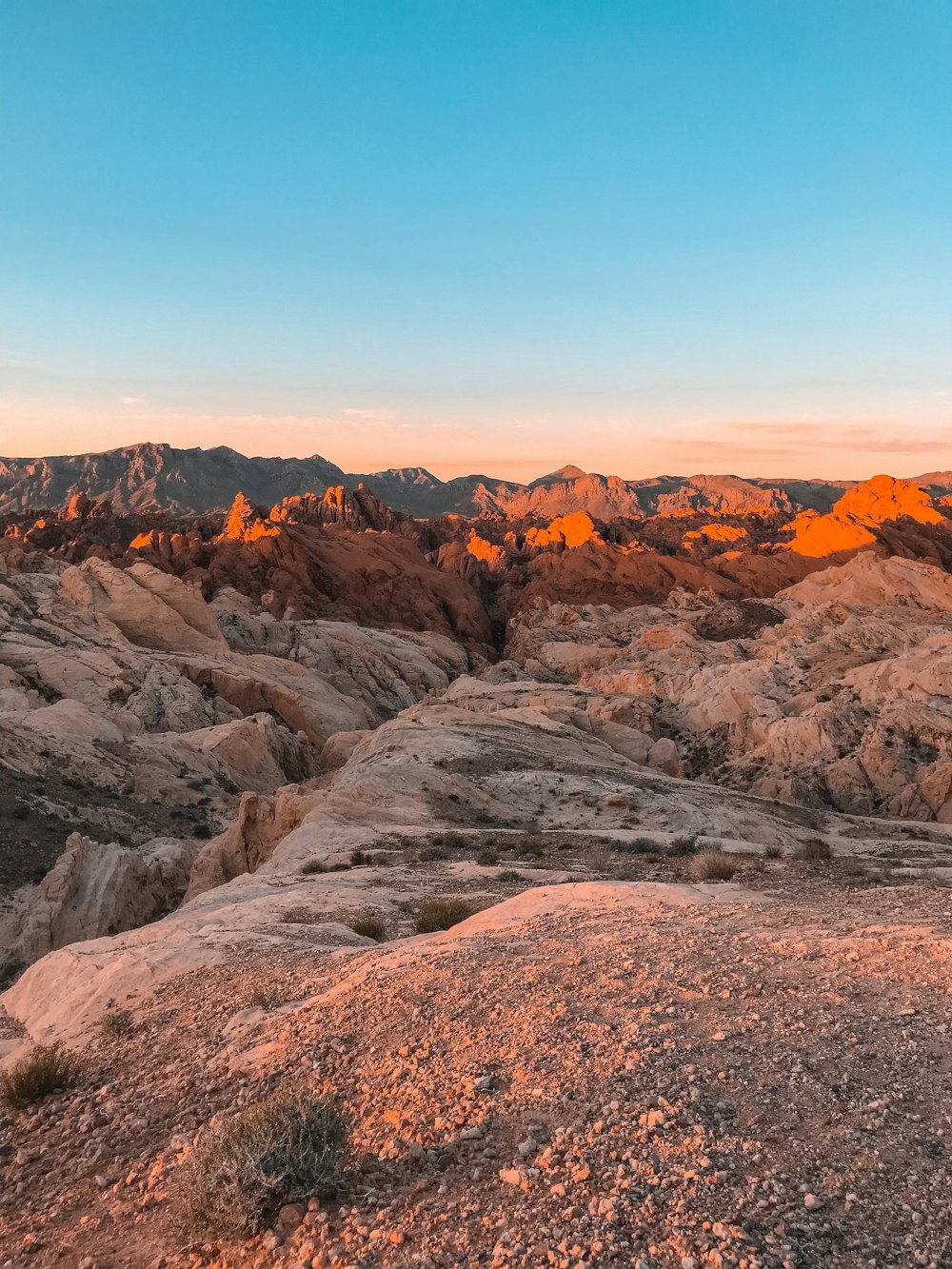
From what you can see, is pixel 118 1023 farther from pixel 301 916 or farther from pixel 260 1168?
pixel 260 1168

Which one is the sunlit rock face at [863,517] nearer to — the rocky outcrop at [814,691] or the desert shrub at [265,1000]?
the rocky outcrop at [814,691]

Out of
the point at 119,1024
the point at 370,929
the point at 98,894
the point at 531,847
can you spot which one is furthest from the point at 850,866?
the point at 98,894

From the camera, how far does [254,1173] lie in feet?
15.4

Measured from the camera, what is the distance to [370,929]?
11445mm

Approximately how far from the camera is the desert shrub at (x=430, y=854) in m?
16.8

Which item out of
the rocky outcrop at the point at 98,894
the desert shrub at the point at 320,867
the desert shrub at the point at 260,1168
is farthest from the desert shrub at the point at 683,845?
the rocky outcrop at the point at 98,894

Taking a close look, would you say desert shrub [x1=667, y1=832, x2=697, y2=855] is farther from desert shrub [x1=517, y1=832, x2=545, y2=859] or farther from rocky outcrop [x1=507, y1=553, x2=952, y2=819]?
rocky outcrop [x1=507, y1=553, x2=952, y2=819]

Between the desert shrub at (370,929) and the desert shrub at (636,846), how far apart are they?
7527 millimetres

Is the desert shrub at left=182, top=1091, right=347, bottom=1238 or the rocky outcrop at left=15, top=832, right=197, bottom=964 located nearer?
the desert shrub at left=182, top=1091, right=347, bottom=1238

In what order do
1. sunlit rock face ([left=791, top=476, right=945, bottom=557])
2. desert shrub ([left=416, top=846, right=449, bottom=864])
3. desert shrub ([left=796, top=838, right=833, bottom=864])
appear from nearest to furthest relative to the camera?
1. desert shrub ([left=796, top=838, right=833, bottom=864])
2. desert shrub ([left=416, top=846, right=449, bottom=864])
3. sunlit rock face ([left=791, top=476, right=945, bottom=557])

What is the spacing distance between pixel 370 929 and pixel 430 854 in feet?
19.1

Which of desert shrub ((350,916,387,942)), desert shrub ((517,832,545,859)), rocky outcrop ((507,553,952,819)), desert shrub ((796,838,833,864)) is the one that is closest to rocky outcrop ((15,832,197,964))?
desert shrub ((517,832,545,859))

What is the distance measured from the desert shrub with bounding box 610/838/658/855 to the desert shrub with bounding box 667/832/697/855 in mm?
371

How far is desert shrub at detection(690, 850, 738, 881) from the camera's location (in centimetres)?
1410
